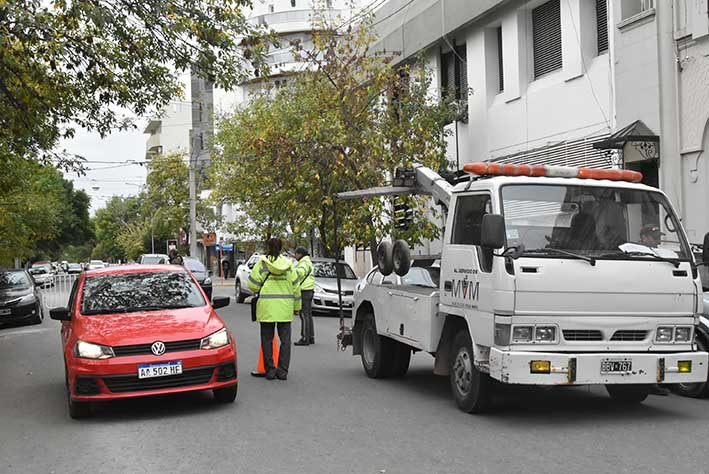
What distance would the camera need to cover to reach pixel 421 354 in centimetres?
1451

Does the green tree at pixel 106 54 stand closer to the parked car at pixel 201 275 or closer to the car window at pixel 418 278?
the car window at pixel 418 278

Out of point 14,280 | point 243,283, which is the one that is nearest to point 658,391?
point 243,283

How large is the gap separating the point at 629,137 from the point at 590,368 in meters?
9.20

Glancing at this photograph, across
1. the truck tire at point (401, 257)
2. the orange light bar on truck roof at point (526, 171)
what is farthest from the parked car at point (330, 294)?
the orange light bar on truck roof at point (526, 171)

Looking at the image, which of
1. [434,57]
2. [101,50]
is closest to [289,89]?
[434,57]

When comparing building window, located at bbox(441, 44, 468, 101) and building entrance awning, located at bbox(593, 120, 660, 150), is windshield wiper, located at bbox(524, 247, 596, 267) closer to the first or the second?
building entrance awning, located at bbox(593, 120, 660, 150)

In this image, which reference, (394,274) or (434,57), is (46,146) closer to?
(394,274)

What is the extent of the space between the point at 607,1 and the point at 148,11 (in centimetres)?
998

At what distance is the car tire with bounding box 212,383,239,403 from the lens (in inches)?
368

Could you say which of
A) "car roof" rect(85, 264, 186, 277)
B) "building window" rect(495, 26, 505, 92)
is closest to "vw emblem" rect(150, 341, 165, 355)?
"car roof" rect(85, 264, 186, 277)

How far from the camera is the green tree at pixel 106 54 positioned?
1190 centimetres

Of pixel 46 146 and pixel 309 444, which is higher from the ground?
pixel 46 146

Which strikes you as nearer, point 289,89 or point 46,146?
point 46,146

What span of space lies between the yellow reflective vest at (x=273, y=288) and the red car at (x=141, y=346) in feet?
4.03
